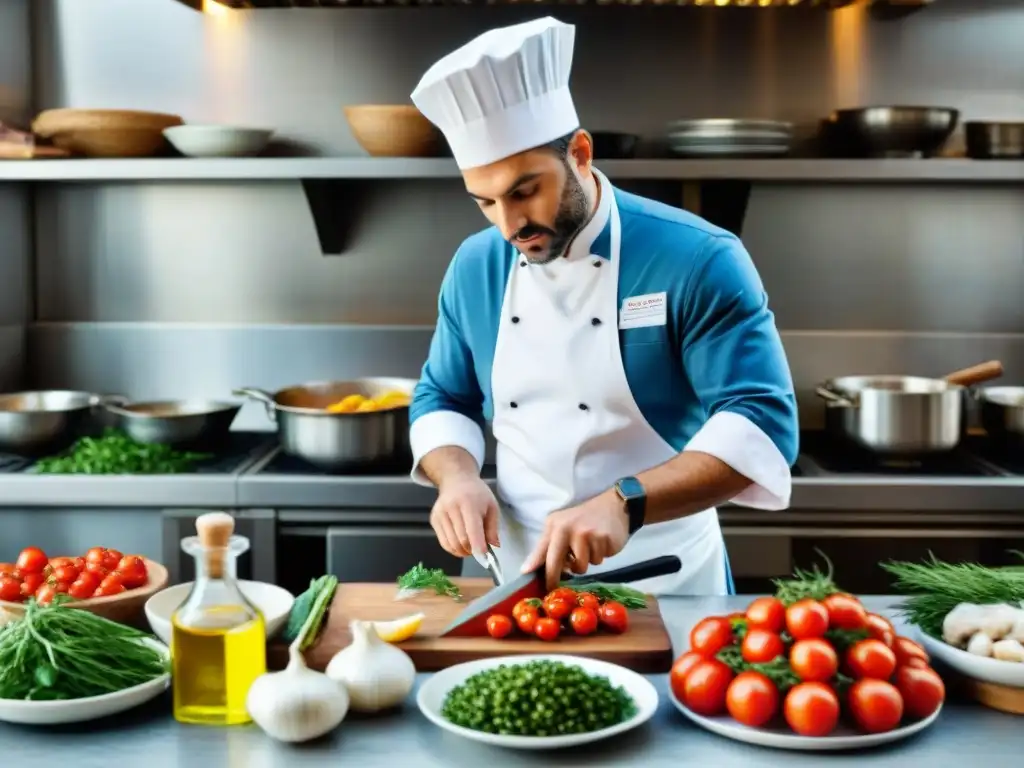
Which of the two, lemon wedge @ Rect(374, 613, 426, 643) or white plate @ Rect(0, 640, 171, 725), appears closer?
white plate @ Rect(0, 640, 171, 725)

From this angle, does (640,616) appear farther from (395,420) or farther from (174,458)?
(174,458)

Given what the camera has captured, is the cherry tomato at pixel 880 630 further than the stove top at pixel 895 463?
No

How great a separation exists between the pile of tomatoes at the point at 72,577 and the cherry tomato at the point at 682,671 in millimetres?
748

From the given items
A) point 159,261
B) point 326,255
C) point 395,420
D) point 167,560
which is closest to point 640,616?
point 395,420

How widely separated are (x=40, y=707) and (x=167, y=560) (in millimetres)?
1496

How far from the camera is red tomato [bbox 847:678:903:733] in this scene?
4.25 ft

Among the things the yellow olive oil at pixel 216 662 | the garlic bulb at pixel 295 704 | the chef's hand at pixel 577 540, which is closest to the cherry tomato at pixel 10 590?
the yellow olive oil at pixel 216 662

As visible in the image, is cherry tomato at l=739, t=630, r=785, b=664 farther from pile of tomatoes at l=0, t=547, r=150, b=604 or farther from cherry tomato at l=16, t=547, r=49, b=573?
cherry tomato at l=16, t=547, r=49, b=573

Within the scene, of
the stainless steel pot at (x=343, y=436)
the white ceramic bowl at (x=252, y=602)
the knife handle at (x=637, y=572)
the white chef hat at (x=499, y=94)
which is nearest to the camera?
the white ceramic bowl at (x=252, y=602)

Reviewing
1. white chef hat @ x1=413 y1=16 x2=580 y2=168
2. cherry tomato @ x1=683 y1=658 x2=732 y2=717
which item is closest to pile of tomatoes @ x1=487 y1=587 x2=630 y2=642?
cherry tomato @ x1=683 y1=658 x2=732 y2=717

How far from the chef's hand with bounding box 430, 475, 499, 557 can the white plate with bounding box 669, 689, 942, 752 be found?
2.11 feet

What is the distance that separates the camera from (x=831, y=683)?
132 centimetres

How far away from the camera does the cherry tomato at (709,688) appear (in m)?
1.36

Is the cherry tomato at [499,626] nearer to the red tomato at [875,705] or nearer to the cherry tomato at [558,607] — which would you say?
the cherry tomato at [558,607]
